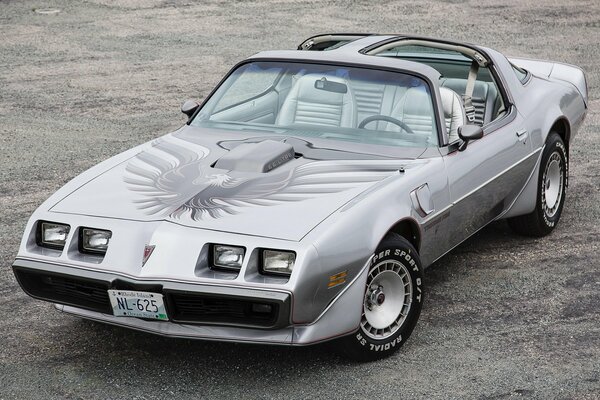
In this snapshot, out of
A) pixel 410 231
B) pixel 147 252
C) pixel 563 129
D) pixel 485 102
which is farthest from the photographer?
pixel 563 129

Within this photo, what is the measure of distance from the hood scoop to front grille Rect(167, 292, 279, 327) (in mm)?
1102

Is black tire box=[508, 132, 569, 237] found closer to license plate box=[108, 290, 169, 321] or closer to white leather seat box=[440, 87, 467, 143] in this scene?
white leather seat box=[440, 87, 467, 143]

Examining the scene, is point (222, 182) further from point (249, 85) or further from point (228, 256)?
point (249, 85)

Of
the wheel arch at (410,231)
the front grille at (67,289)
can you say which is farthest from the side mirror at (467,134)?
the front grille at (67,289)

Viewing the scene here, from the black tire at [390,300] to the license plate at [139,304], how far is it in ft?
3.32

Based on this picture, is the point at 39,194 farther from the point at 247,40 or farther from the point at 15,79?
the point at 247,40

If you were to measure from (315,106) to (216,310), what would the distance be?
204cm

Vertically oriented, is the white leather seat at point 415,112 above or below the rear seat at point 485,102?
above

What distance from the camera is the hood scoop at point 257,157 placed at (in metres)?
6.39

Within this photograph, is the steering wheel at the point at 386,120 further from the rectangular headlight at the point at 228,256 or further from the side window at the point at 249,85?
the rectangular headlight at the point at 228,256

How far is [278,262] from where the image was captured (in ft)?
18.0

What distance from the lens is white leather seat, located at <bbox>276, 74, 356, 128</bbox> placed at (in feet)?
23.1

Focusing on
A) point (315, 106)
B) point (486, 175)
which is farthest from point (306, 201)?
point (486, 175)

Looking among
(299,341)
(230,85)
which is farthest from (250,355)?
(230,85)
